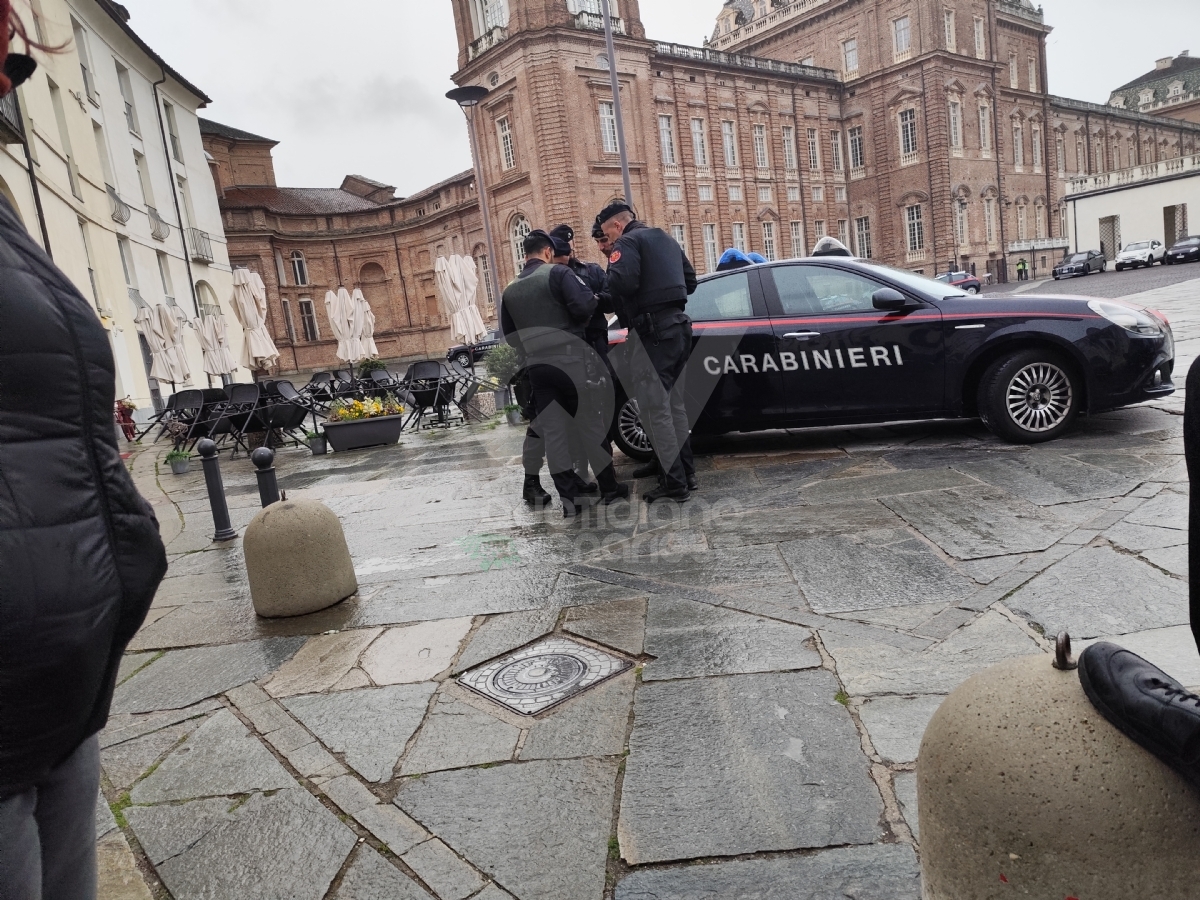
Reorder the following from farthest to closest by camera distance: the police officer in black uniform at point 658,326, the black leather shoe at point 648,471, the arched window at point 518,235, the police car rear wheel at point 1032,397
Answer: the arched window at point 518,235 < the black leather shoe at point 648,471 < the police car rear wheel at point 1032,397 < the police officer in black uniform at point 658,326

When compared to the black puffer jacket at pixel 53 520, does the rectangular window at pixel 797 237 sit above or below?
above

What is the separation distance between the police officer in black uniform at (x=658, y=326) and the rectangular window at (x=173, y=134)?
32.4m

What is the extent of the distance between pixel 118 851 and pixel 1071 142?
78.2 meters

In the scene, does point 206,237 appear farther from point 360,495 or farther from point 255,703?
point 255,703

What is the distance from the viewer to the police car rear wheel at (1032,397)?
609cm

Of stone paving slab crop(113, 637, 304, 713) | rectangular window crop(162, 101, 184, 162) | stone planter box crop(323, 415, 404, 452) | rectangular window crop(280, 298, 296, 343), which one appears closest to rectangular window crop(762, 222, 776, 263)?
rectangular window crop(280, 298, 296, 343)

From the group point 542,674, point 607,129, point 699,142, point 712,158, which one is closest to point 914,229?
point 712,158

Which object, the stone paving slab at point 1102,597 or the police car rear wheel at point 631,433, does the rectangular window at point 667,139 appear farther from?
the stone paving slab at point 1102,597

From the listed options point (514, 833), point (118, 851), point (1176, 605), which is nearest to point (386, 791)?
point (514, 833)

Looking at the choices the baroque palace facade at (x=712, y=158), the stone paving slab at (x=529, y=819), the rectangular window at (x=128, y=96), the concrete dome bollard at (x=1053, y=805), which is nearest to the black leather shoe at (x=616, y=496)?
the stone paving slab at (x=529, y=819)

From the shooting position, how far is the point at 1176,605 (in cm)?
315

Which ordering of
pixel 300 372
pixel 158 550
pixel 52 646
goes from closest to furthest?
1. pixel 52 646
2. pixel 158 550
3. pixel 300 372

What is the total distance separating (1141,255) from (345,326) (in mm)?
43426

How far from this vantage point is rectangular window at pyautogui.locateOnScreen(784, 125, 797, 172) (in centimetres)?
4966
